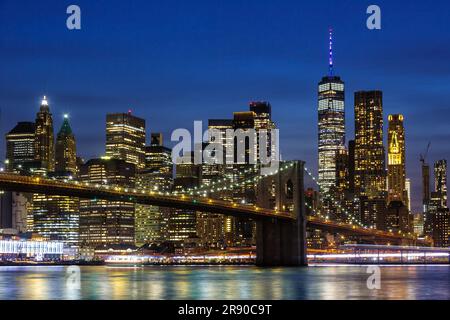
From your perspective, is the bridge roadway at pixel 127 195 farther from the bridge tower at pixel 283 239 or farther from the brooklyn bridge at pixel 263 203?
the bridge tower at pixel 283 239

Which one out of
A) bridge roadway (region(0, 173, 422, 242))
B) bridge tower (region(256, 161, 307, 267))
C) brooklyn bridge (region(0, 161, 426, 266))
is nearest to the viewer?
bridge roadway (region(0, 173, 422, 242))

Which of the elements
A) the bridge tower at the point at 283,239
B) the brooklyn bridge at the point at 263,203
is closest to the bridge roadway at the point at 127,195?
the brooklyn bridge at the point at 263,203

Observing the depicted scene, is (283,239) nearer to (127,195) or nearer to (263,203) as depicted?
(263,203)

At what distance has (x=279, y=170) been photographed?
10488cm

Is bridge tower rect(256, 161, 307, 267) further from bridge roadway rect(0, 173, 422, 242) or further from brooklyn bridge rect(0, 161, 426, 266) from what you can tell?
bridge roadway rect(0, 173, 422, 242)

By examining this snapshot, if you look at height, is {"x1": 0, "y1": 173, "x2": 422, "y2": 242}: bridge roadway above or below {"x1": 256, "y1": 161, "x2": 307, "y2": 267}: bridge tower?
above

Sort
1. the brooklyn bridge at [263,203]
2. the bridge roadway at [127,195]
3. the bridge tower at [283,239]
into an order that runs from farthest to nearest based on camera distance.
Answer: the bridge tower at [283,239], the brooklyn bridge at [263,203], the bridge roadway at [127,195]

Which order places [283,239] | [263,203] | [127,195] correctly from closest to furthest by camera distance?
[127,195] < [283,239] < [263,203]

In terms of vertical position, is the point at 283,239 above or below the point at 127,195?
below

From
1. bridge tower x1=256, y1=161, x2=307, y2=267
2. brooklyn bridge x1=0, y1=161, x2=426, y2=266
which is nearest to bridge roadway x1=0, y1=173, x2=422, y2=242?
brooklyn bridge x1=0, y1=161, x2=426, y2=266

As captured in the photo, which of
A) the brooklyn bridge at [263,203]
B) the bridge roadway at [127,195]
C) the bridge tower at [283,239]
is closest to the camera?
the bridge roadway at [127,195]

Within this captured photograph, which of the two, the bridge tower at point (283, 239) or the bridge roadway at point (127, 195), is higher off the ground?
the bridge roadway at point (127, 195)

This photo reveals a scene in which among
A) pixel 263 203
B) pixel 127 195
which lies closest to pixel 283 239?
pixel 263 203
